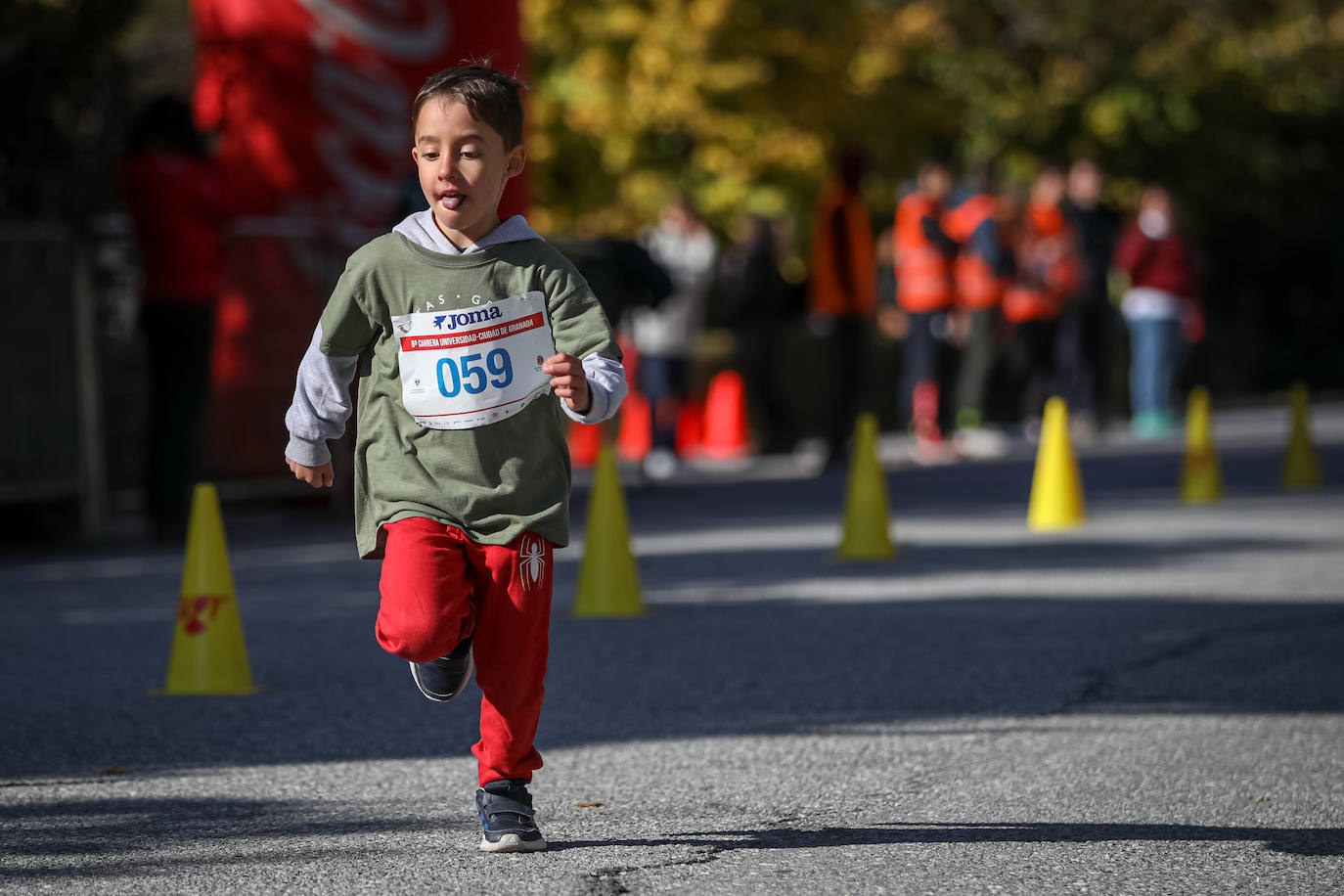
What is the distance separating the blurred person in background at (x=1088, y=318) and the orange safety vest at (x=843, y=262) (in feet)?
10.7

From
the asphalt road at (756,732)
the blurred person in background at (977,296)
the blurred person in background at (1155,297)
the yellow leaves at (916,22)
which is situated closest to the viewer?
the asphalt road at (756,732)

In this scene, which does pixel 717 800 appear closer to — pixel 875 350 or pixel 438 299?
pixel 438 299

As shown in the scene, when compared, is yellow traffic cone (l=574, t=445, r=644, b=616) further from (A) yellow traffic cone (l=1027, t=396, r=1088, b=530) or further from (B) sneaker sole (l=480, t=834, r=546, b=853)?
(A) yellow traffic cone (l=1027, t=396, r=1088, b=530)

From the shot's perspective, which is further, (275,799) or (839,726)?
(839,726)

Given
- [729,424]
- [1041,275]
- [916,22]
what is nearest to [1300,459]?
[1041,275]

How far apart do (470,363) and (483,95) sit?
0.56 metres

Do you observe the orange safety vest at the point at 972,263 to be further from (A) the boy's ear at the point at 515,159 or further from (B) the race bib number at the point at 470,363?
(B) the race bib number at the point at 470,363

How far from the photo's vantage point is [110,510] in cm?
1200

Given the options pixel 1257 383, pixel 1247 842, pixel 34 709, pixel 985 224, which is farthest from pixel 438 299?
pixel 1257 383

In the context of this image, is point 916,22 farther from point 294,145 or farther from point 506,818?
point 506,818

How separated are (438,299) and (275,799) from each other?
1.45 metres

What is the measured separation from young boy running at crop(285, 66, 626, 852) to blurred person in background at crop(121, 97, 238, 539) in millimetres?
6348

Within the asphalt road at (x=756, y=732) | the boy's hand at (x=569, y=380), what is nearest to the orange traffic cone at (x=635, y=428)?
the asphalt road at (x=756, y=732)

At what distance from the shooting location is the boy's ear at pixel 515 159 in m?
4.52
